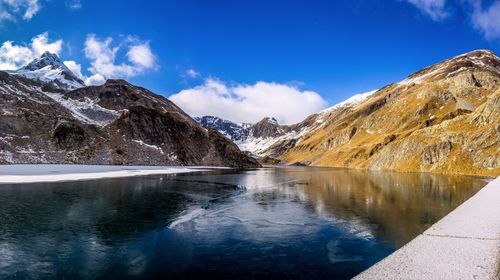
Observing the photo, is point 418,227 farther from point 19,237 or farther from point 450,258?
point 19,237

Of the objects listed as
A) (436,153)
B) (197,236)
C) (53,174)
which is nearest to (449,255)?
(197,236)

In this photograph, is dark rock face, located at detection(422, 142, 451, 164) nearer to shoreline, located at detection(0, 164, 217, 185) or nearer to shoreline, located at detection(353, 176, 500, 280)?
shoreline, located at detection(0, 164, 217, 185)

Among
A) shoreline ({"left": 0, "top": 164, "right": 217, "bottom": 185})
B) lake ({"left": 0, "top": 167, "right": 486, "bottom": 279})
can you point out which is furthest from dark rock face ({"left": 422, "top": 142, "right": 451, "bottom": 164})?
shoreline ({"left": 0, "top": 164, "right": 217, "bottom": 185})

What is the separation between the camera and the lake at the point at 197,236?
21891 millimetres

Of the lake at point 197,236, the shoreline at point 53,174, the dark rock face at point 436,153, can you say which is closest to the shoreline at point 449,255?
the lake at point 197,236

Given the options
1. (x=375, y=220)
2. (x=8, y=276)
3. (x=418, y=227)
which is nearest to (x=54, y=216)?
(x=8, y=276)

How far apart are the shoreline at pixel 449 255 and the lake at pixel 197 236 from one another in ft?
8.29

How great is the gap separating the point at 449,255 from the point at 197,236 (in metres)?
18.9

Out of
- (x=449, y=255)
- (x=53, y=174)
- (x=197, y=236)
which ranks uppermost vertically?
(x=53, y=174)

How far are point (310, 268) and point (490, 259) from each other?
10060mm

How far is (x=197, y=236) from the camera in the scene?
3088 cm

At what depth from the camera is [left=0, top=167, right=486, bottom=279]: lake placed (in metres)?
21.9

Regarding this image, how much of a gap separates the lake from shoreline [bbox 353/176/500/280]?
2.53 m

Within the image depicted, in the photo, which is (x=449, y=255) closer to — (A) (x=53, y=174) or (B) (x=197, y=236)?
(B) (x=197, y=236)
